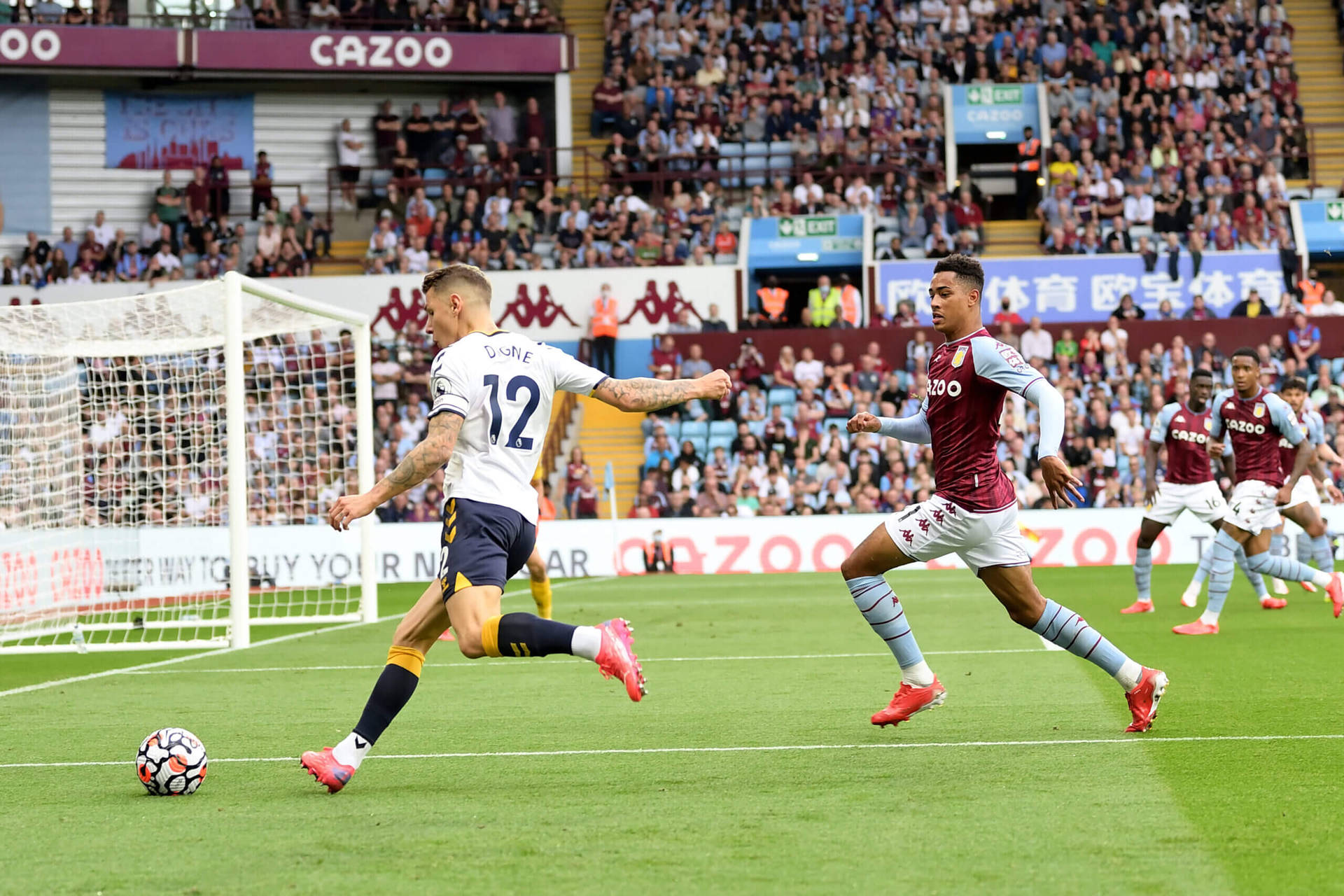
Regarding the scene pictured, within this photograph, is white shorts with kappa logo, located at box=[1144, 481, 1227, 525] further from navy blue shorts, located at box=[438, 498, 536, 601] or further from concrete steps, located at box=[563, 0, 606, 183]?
concrete steps, located at box=[563, 0, 606, 183]

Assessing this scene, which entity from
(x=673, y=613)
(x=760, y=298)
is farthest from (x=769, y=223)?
(x=673, y=613)

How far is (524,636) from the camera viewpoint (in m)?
5.74

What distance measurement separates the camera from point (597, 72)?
35.3 metres

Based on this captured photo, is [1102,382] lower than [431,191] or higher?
lower

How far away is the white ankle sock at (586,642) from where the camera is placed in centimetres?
565

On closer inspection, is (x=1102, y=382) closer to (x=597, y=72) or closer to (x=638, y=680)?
(x=597, y=72)

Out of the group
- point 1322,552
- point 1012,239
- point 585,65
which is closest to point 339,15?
point 585,65

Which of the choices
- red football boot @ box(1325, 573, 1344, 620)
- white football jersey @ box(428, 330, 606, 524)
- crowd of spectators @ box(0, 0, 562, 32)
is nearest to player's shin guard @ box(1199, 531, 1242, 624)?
red football boot @ box(1325, 573, 1344, 620)

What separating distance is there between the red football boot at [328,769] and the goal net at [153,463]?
686cm

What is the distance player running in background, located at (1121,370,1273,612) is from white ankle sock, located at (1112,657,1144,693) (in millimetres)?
7045

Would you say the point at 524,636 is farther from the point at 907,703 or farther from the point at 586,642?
the point at 907,703

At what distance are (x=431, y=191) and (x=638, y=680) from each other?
2830 centimetres

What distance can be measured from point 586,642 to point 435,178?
28674mm

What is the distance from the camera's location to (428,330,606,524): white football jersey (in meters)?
6.00
